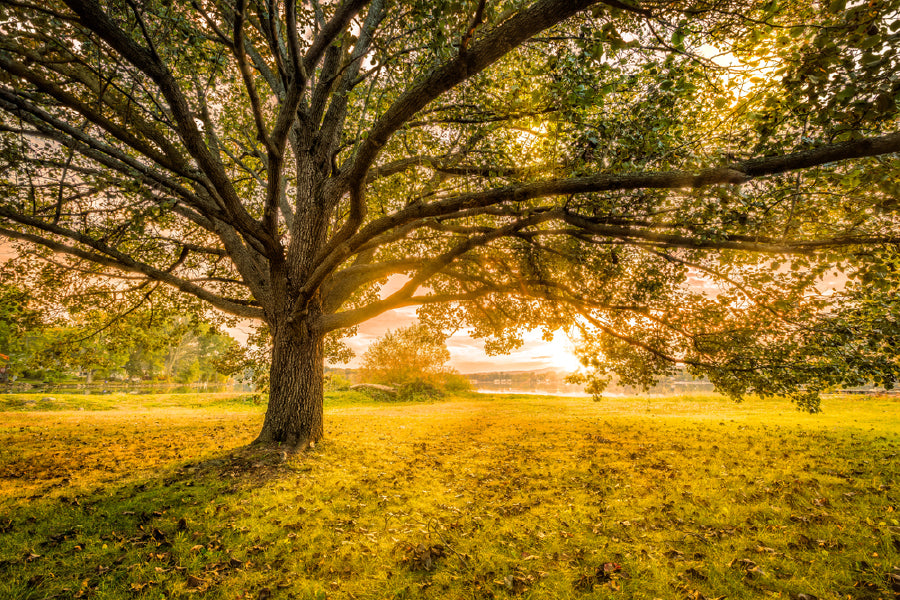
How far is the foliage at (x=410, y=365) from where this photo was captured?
32.6 m

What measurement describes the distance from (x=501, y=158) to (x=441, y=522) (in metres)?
6.90

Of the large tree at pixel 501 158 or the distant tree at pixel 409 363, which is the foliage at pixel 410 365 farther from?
the large tree at pixel 501 158

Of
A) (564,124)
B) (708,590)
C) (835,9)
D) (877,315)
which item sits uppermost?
(564,124)

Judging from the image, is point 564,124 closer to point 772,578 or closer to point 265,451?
point 772,578

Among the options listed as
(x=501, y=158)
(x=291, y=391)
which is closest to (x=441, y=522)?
(x=291, y=391)

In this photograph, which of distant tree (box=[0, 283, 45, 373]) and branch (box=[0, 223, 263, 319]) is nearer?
branch (box=[0, 223, 263, 319])

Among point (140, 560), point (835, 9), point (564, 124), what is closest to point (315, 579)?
point (140, 560)

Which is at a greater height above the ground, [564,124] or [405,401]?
[564,124]

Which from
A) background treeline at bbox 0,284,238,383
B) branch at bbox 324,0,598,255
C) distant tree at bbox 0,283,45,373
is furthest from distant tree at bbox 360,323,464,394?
branch at bbox 324,0,598,255

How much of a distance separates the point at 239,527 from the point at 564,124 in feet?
28.1

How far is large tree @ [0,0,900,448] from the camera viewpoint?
13.4 ft

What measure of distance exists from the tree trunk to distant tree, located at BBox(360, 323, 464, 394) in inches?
907

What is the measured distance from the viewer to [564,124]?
6773mm

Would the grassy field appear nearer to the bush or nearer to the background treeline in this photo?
the background treeline
